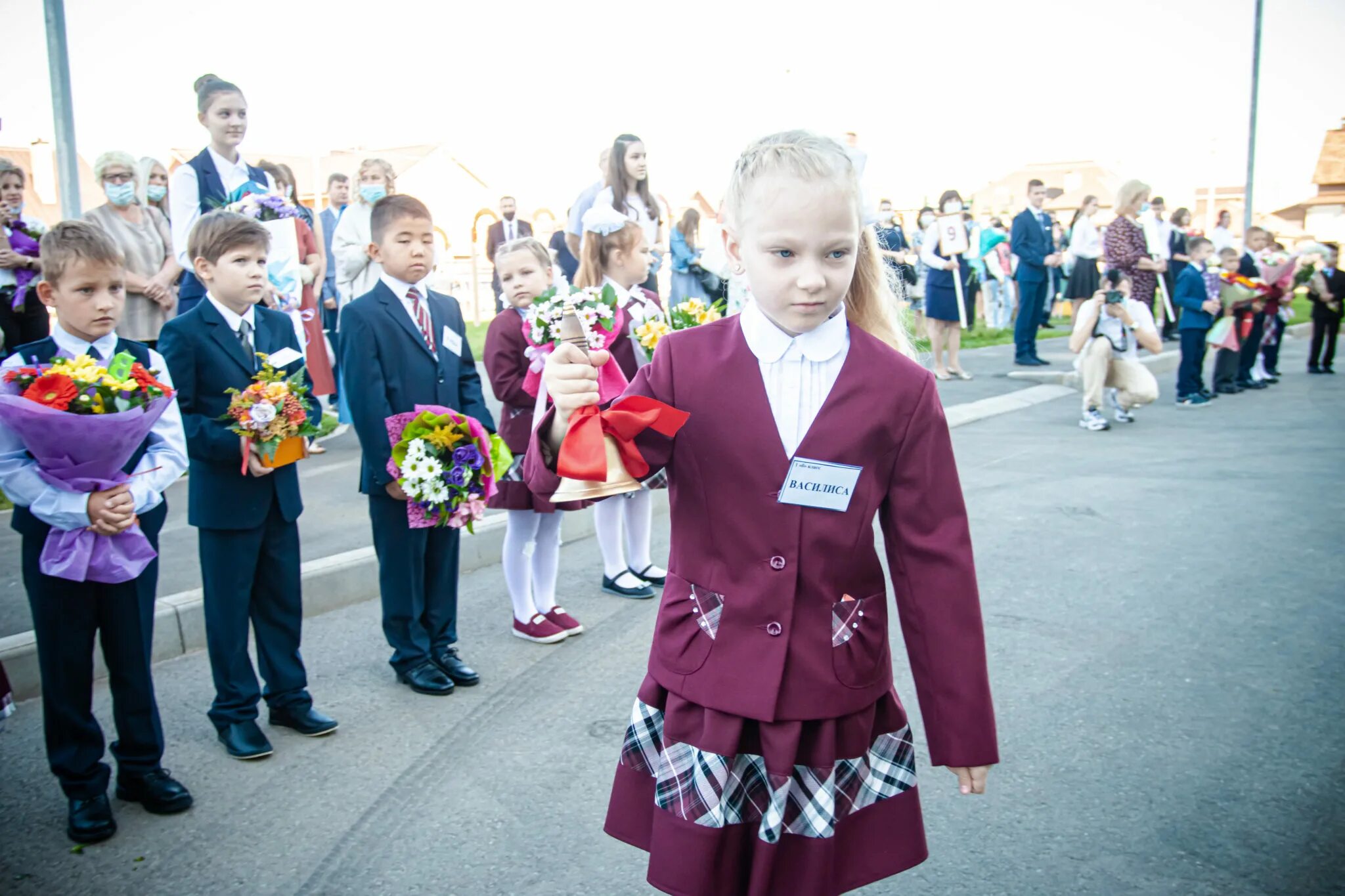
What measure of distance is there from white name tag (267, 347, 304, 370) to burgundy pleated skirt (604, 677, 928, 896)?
2.32 metres

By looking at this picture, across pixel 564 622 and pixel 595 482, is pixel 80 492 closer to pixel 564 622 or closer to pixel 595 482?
pixel 595 482

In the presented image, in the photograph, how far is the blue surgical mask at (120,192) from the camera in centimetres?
676

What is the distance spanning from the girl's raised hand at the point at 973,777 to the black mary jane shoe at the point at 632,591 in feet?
11.9

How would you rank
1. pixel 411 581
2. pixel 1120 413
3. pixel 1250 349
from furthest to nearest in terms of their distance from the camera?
pixel 1250 349, pixel 1120 413, pixel 411 581

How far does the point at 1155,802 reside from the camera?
3.38m

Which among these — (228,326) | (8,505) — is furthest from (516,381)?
(8,505)

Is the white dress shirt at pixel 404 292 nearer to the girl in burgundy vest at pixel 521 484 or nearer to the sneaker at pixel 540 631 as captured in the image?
the girl in burgundy vest at pixel 521 484

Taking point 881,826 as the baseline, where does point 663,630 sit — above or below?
above

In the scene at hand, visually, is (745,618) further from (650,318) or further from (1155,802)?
(650,318)

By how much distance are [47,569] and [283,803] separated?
3.56 feet

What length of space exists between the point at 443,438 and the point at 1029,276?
12296 millimetres

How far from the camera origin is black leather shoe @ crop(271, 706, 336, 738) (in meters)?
3.98

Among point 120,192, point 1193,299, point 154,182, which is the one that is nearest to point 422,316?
point 120,192

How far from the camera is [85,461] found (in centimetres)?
318
